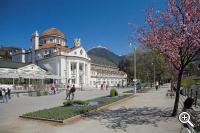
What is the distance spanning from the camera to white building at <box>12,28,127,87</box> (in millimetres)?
79188

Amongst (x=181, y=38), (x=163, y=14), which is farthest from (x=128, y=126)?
(x=163, y=14)

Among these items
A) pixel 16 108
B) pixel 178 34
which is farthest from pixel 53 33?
pixel 178 34

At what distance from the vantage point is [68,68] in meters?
80.1

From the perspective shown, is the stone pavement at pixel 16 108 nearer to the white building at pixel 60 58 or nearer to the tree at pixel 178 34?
the tree at pixel 178 34

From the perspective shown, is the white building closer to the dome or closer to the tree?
the dome

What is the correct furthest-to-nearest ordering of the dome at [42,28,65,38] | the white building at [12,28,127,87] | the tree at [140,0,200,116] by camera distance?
1. the dome at [42,28,65,38]
2. the white building at [12,28,127,87]
3. the tree at [140,0,200,116]

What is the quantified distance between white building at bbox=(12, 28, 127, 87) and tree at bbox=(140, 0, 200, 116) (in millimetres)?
60951

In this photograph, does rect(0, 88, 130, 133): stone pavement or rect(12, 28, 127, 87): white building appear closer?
rect(0, 88, 130, 133): stone pavement

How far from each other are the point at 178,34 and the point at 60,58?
6732 centimetres

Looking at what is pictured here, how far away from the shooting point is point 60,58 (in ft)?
257

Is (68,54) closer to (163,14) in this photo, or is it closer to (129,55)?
(129,55)

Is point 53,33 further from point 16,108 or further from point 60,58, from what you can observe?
point 16,108

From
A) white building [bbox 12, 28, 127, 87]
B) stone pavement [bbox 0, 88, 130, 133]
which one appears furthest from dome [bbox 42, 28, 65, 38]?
stone pavement [bbox 0, 88, 130, 133]

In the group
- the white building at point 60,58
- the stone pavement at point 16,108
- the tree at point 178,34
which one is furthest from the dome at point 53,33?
the tree at point 178,34
